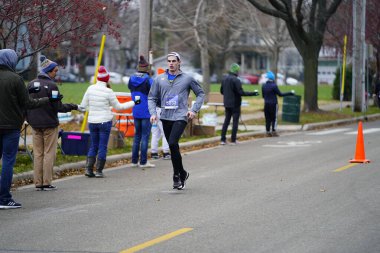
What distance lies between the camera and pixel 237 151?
19.6 meters

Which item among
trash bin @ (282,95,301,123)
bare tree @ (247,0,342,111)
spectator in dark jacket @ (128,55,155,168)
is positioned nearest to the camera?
spectator in dark jacket @ (128,55,155,168)

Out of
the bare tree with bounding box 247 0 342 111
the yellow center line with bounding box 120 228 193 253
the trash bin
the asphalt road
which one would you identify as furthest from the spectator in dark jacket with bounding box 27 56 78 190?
the bare tree with bounding box 247 0 342 111

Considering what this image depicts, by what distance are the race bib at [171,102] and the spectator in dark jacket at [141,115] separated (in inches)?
125

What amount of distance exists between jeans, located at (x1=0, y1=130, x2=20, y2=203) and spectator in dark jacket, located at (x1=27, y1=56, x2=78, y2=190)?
1846mm

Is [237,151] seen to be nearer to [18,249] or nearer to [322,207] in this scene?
[322,207]

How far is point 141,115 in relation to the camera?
15961mm

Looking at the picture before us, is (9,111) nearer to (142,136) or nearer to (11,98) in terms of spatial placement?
(11,98)

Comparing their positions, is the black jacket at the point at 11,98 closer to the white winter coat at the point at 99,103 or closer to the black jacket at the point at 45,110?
the black jacket at the point at 45,110

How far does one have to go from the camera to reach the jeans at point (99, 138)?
578 inches

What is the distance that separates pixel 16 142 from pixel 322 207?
412 cm

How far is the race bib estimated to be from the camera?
1267 centimetres

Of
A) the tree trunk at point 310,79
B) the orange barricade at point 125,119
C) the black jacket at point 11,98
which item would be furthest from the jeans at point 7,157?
the tree trunk at point 310,79

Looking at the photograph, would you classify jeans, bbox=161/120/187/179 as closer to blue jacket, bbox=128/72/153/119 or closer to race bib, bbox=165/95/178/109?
race bib, bbox=165/95/178/109

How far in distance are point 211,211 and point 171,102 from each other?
252 cm
